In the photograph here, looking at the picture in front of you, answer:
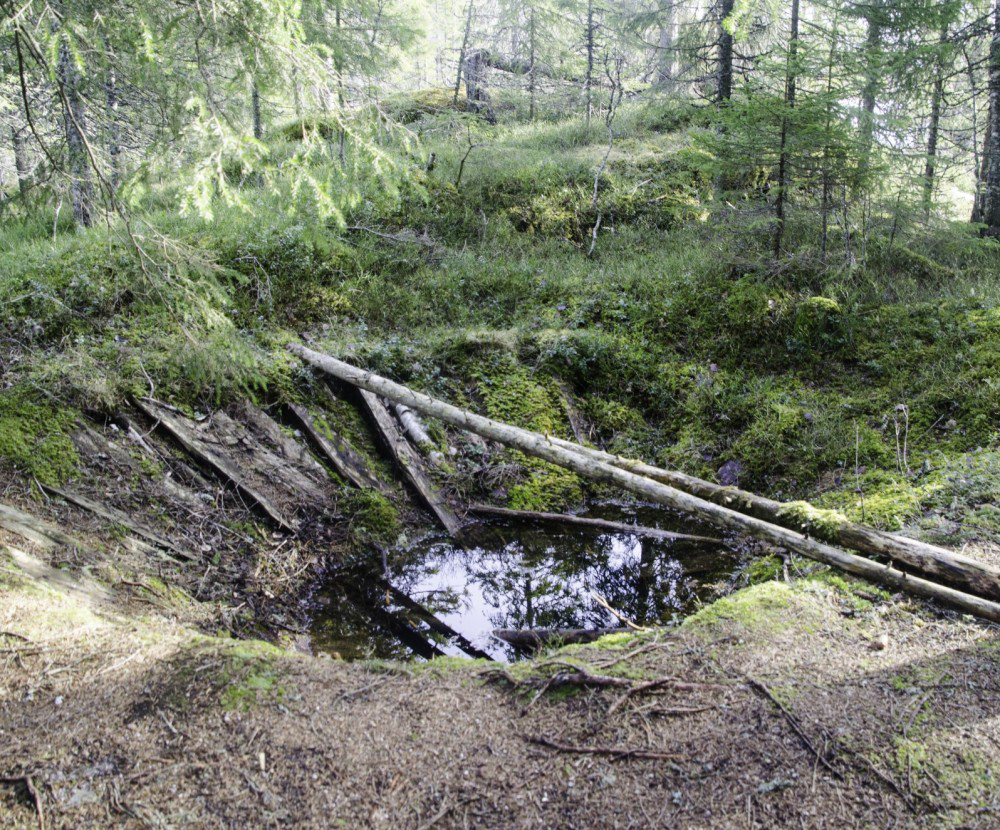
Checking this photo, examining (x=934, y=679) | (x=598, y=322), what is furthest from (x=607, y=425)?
(x=934, y=679)

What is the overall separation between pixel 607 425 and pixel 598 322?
194 cm

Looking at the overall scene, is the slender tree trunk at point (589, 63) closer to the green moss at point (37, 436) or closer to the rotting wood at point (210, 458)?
the rotting wood at point (210, 458)

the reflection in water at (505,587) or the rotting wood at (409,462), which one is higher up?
the rotting wood at (409,462)

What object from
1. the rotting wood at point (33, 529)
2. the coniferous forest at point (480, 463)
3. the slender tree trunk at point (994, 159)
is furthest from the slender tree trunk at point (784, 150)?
the rotting wood at point (33, 529)

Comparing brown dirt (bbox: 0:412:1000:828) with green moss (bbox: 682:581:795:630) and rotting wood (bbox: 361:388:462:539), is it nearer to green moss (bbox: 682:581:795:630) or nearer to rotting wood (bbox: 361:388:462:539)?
green moss (bbox: 682:581:795:630)

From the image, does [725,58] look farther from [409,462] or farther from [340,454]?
[340,454]

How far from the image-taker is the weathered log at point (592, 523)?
676 cm

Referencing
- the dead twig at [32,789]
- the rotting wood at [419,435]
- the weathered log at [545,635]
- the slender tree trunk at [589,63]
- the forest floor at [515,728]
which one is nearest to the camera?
the dead twig at [32,789]

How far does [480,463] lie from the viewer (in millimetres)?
7797

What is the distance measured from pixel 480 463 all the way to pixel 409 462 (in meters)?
0.90

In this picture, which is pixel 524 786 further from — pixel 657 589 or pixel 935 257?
pixel 935 257

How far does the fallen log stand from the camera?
427 cm

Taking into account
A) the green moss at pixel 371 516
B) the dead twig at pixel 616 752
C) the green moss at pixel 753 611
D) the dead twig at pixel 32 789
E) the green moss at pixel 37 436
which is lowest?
the green moss at pixel 371 516

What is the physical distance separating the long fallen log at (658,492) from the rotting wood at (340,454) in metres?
0.69
